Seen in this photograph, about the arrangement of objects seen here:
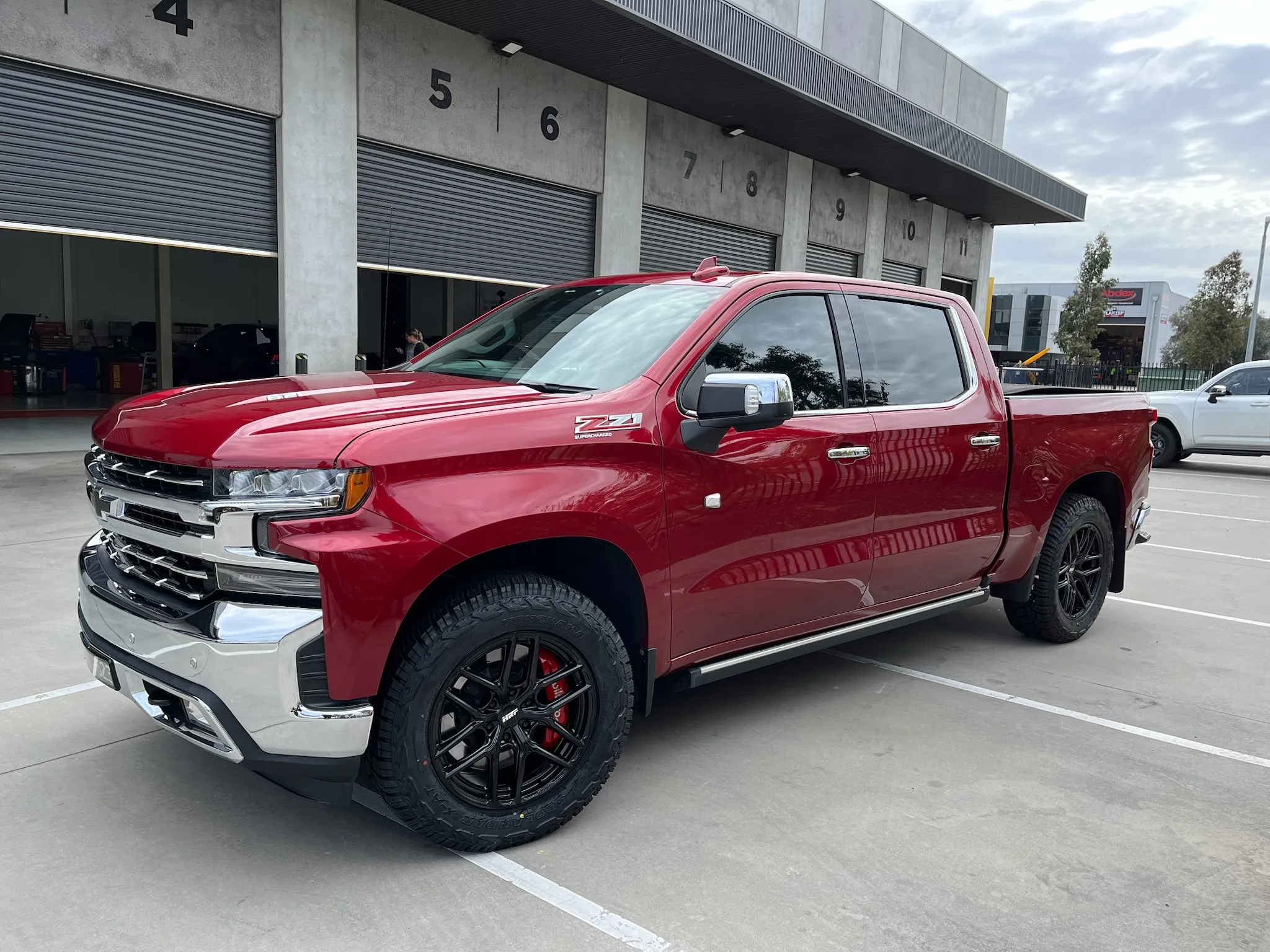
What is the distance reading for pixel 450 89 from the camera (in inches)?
489

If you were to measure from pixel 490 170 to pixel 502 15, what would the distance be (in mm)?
2174

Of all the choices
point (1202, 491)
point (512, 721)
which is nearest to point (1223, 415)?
point (1202, 491)

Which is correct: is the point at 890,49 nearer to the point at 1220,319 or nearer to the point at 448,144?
the point at 448,144

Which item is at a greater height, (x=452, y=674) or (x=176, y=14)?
(x=176, y=14)

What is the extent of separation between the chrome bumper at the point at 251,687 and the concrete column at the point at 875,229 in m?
20.4

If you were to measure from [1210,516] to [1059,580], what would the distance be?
23.5ft

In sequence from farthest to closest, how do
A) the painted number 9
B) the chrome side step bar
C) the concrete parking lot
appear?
the painted number 9, the chrome side step bar, the concrete parking lot

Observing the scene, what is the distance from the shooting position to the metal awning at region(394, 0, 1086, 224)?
11.9 m

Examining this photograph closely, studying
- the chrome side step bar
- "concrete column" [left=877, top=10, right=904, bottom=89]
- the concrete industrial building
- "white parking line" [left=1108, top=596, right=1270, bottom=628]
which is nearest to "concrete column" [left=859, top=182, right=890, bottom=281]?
the concrete industrial building

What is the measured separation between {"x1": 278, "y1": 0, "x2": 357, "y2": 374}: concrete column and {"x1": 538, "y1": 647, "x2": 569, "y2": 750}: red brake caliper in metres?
9.11

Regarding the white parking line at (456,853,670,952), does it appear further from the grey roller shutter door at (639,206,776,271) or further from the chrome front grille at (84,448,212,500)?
the grey roller shutter door at (639,206,776,271)

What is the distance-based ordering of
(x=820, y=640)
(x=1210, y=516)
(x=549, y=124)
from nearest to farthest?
(x=820, y=640) → (x=1210, y=516) → (x=549, y=124)

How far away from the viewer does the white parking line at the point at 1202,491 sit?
13.1m

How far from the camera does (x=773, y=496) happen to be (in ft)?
12.0
